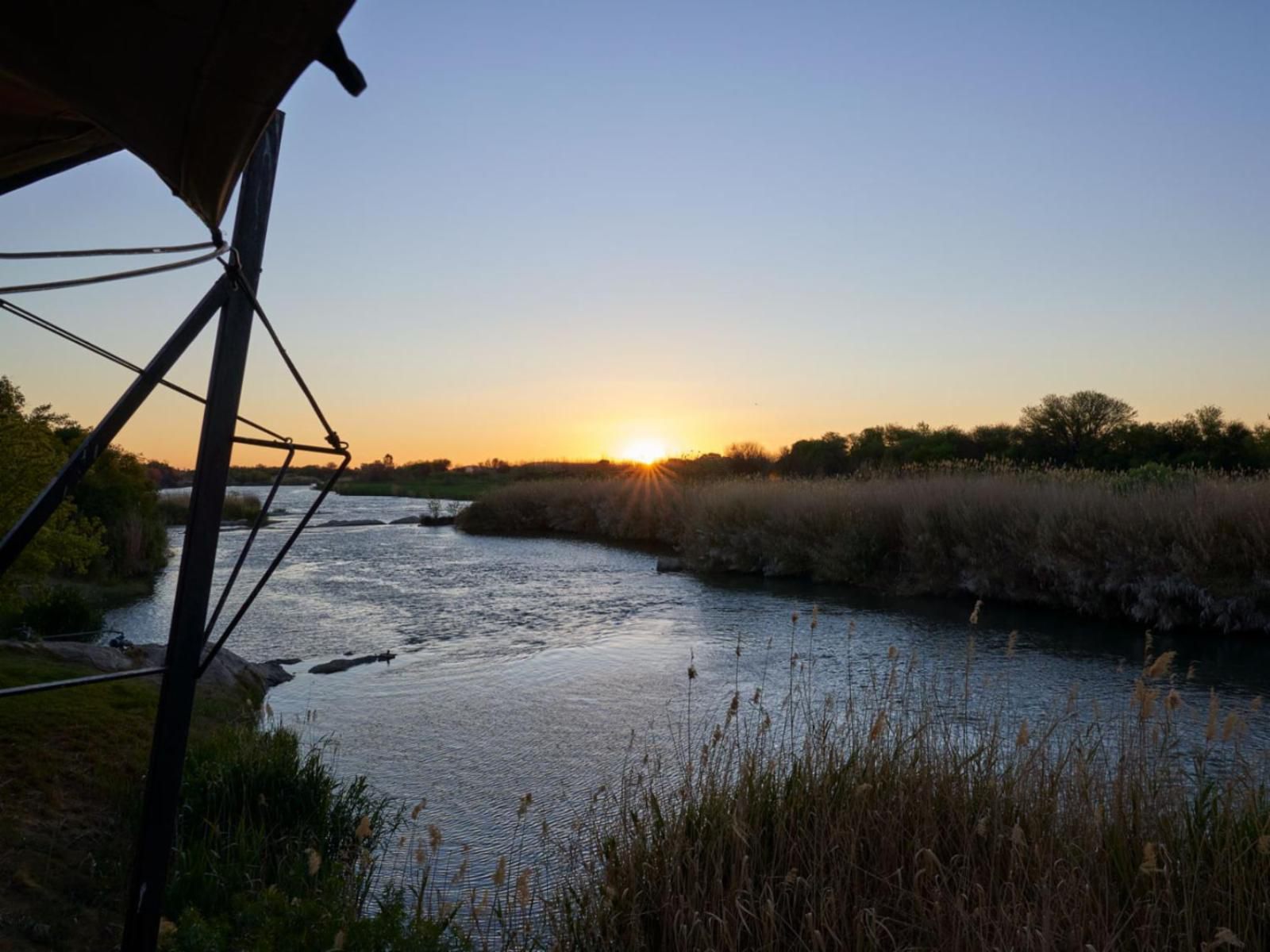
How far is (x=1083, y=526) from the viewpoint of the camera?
1362cm

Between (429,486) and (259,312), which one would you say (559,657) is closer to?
(259,312)

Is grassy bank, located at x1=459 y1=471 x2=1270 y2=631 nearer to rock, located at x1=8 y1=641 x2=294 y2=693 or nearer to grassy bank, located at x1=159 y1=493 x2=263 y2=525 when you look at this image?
rock, located at x1=8 y1=641 x2=294 y2=693

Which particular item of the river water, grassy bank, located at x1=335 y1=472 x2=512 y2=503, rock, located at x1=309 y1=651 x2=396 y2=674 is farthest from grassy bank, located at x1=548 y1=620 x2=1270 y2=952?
grassy bank, located at x1=335 y1=472 x2=512 y2=503

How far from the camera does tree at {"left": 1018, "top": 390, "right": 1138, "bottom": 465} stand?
126 ft

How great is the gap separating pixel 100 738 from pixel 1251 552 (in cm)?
1259

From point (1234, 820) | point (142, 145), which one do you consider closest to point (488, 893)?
point (1234, 820)

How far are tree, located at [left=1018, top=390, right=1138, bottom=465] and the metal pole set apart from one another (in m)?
38.8

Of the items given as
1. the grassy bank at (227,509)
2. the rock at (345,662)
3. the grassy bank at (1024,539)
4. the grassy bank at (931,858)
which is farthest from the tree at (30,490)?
the grassy bank at (227,509)

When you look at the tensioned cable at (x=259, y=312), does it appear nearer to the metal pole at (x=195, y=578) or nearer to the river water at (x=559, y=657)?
the metal pole at (x=195, y=578)

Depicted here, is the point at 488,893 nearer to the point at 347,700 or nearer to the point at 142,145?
the point at 142,145

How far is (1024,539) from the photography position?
48.0ft

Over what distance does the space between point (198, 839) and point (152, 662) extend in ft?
13.9

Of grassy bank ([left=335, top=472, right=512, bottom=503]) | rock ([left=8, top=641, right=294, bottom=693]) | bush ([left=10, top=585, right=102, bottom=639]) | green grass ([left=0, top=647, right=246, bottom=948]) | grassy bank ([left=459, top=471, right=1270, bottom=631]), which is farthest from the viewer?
grassy bank ([left=335, top=472, right=512, bottom=503])

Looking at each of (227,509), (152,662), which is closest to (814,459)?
(227,509)
